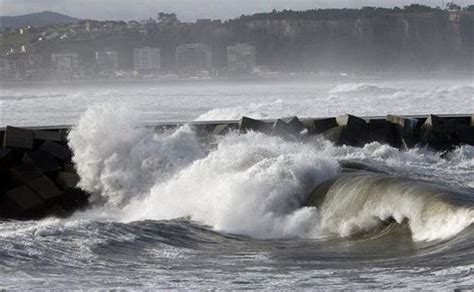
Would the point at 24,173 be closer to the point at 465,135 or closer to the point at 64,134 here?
the point at 64,134

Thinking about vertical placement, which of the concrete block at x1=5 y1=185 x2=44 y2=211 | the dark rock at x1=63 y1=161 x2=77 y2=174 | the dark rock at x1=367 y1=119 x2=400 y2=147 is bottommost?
the concrete block at x1=5 y1=185 x2=44 y2=211

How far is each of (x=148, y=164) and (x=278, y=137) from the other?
2.67 metres

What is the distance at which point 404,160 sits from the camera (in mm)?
18359

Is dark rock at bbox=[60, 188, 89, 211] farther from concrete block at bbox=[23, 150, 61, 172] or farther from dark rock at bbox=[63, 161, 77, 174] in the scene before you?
dark rock at bbox=[63, 161, 77, 174]

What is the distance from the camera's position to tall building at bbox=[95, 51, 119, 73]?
338ft

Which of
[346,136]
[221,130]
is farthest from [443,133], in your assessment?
[221,130]

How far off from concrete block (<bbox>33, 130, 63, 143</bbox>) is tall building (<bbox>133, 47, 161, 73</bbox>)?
8211cm

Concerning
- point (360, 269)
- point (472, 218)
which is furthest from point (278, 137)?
point (360, 269)

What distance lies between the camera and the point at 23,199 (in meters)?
16.2

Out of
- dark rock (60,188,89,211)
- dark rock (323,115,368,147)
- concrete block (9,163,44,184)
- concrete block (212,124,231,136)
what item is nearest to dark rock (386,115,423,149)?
dark rock (323,115,368,147)

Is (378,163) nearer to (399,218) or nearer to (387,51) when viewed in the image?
(399,218)

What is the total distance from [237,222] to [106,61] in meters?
93.1

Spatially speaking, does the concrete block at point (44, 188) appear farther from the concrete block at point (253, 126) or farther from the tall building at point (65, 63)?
the tall building at point (65, 63)

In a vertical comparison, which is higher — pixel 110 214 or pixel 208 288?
pixel 208 288
